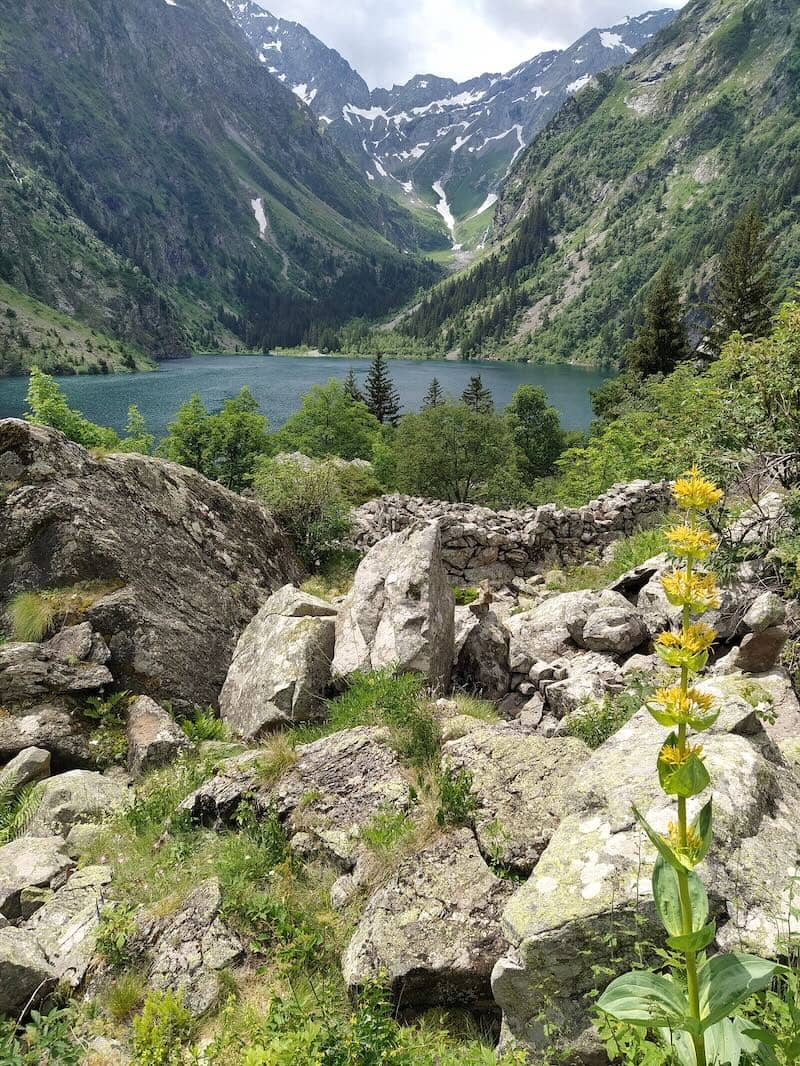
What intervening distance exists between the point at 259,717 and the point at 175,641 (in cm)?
323

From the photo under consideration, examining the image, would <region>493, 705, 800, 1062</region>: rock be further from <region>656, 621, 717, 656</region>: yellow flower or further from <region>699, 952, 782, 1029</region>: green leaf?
<region>656, 621, 717, 656</region>: yellow flower

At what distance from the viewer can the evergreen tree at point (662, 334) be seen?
45469mm

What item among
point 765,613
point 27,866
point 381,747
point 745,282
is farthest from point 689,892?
point 745,282

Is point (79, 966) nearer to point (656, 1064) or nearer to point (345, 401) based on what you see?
point (656, 1064)

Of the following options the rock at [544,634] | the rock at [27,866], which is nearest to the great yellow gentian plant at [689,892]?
the rock at [27,866]

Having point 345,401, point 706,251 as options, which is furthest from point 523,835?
point 706,251

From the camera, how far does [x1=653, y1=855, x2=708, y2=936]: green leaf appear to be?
6.68 ft

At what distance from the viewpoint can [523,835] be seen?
14.8ft

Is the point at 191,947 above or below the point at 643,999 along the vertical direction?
below

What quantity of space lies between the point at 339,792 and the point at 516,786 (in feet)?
6.24

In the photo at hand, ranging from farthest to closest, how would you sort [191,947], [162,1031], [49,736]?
[49,736] < [191,947] < [162,1031]

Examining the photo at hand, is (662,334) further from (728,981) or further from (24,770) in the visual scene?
(728,981)

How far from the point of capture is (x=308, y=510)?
1902 centimetres

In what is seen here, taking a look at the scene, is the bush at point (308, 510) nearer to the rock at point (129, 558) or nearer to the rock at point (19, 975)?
the rock at point (129, 558)
